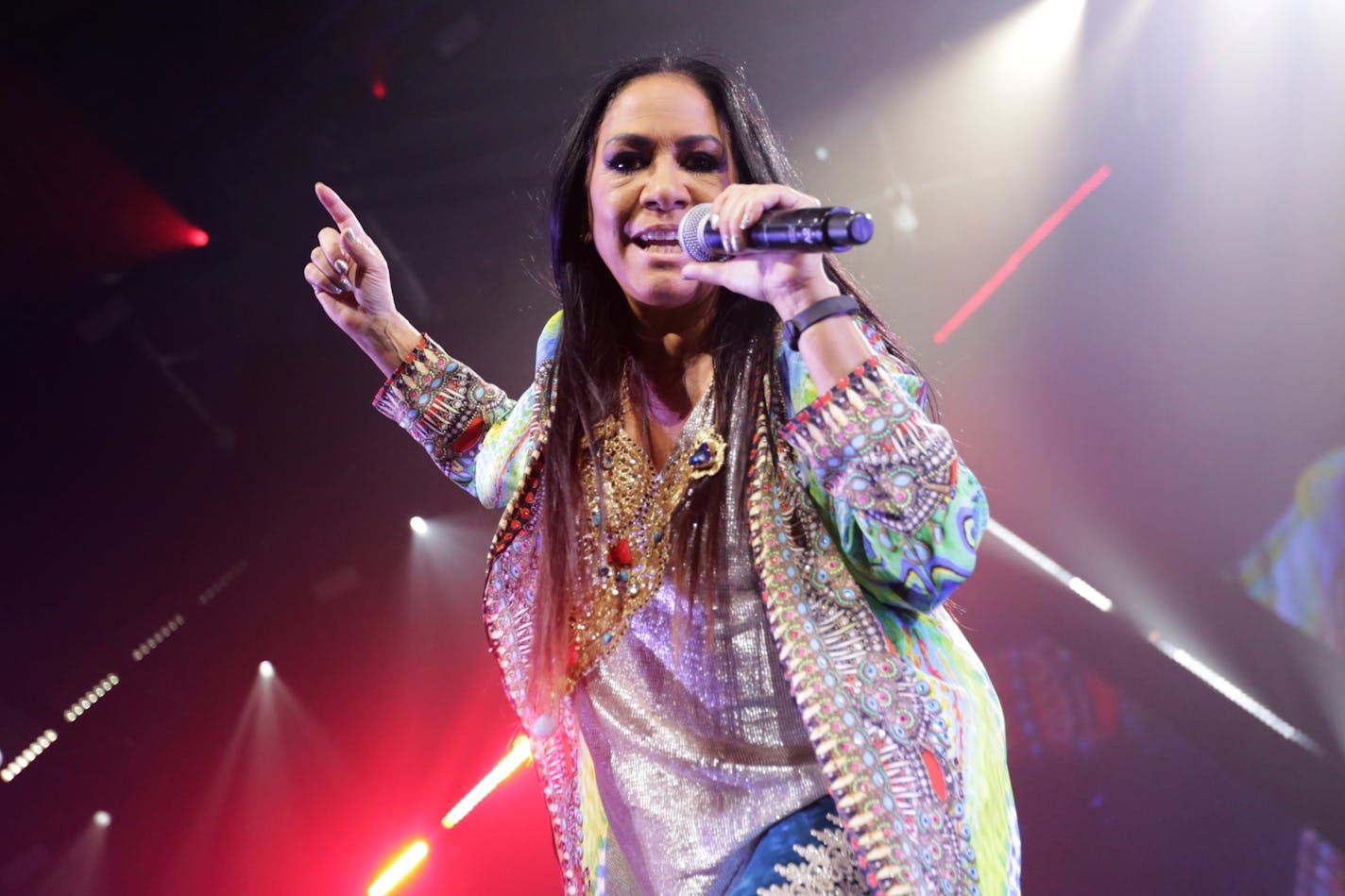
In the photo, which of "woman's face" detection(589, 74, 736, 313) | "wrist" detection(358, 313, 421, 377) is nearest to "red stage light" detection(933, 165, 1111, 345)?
"woman's face" detection(589, 74, 736, 313)

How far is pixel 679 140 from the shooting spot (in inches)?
58.9

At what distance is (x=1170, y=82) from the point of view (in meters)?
3.47

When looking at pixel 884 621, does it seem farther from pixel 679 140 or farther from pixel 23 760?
pixel 23 760

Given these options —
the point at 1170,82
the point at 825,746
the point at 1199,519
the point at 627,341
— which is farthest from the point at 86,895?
the point at 1170,82

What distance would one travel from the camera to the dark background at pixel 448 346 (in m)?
3.18

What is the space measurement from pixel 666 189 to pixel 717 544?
0.53 m

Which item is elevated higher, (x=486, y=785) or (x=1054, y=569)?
(x=486, y=785)

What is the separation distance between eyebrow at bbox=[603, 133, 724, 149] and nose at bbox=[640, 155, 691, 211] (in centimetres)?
3

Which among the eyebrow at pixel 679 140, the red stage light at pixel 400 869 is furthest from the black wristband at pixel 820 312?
the red stage light at pixel 400 869

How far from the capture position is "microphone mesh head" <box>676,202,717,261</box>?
120cm

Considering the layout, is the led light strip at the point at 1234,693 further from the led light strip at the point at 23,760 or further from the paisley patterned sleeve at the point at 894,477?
the led light strip at the point at 23,760

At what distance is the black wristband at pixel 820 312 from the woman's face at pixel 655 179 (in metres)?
0.39

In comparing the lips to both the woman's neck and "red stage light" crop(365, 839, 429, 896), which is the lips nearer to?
the woman's neck

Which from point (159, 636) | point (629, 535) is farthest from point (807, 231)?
point (159, 636)
